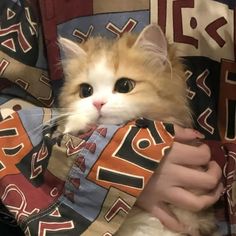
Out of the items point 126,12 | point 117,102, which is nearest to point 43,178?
point 117,102

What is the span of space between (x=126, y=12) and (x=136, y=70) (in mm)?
209

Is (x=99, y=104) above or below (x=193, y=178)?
above

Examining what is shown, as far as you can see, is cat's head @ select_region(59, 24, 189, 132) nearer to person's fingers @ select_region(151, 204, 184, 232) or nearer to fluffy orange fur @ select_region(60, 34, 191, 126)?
fluffy orange fur @ select_region(60, 34, 191, 126)

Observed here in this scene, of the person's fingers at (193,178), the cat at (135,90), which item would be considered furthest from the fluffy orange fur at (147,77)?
the person's fingers at (193,178)

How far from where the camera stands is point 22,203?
923 millimetres

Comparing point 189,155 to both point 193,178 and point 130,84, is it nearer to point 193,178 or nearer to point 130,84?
point 193,178

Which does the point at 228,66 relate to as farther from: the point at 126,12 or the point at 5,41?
the point at 5,41

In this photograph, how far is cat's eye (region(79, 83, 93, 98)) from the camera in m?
1.01

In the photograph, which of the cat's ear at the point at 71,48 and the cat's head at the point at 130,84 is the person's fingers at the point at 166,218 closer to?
the cat's head at the point at 130,84

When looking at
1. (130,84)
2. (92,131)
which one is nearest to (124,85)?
(130,84)

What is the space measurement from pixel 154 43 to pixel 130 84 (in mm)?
95

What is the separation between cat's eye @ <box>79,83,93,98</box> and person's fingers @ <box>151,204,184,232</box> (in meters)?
0.27

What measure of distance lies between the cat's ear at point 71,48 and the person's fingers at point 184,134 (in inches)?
10.5

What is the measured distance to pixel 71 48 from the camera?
1.05 metres
